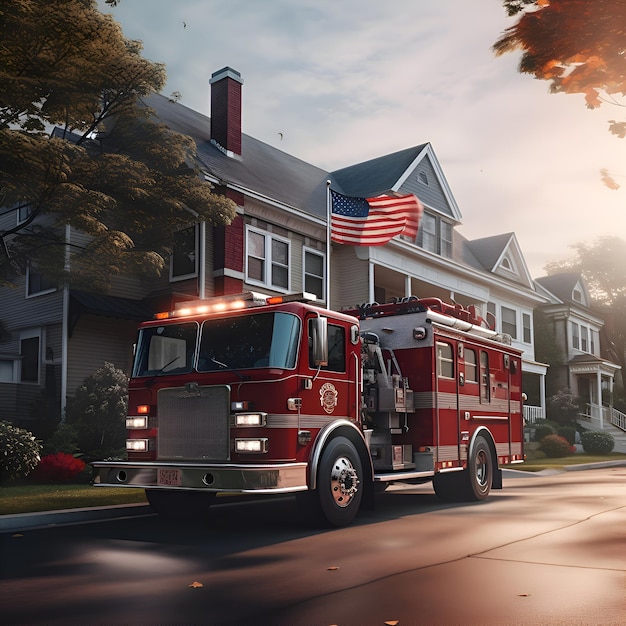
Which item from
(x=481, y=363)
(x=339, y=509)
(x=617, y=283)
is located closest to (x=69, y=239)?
(x=481, y=363)

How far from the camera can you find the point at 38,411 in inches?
816

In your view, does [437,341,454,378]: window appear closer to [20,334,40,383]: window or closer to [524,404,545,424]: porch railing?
[20,334,40,383]: window

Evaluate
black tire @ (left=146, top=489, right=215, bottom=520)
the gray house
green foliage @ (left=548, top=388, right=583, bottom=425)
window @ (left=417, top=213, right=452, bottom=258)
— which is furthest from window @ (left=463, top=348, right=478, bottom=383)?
green foliage @ (left=548, top=388, right=583, bottom=425)

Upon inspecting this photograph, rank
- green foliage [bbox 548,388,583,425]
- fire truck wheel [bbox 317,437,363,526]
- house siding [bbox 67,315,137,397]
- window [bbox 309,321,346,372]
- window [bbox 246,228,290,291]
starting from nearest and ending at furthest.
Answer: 1. fire truck wheel [bbox 317,437,363,526]
2. window [bbox 309,321,346,372]
3. house siding [bbox 67,315,137,397]
4. window [bbox 246,228,290,291]
5. green foliage [bbox 548,388,583,425]

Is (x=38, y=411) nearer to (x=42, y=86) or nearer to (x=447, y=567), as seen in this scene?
(x=42, y=86)

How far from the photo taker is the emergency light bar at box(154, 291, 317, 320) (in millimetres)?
9984

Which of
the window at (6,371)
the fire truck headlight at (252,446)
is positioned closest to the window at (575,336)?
the window at (6,371)

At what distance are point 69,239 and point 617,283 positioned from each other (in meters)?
56.0

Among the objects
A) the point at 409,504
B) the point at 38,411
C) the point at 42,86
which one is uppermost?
the point at 42,86

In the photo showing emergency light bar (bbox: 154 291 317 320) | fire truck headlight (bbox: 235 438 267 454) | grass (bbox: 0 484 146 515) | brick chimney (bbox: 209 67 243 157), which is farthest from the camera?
brick chimney (bbox: 209 67 243 157)

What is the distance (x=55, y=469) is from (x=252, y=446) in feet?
25.8

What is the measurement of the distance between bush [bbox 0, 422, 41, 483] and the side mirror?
731 centimetres

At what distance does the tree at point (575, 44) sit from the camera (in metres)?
7.20

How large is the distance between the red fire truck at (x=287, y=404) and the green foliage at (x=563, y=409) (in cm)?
3025
